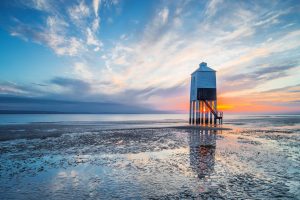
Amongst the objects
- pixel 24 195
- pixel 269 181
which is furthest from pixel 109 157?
pixel 269 181

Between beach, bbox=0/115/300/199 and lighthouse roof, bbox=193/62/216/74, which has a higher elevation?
lighthouse roof, bbox=193/62/216/74

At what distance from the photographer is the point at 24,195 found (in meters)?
7.20

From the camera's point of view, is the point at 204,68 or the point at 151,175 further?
the point at 204,68

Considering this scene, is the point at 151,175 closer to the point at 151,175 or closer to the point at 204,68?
the point at 151,175

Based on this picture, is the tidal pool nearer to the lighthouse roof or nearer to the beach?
the beach

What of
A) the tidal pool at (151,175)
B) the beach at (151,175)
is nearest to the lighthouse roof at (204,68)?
the tidal pool at (151,175)

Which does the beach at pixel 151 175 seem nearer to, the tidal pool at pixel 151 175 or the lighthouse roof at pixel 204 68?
the tidal pool at pixel 151 175

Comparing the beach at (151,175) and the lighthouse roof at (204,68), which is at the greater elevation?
the lighthouse roof at (204,68)

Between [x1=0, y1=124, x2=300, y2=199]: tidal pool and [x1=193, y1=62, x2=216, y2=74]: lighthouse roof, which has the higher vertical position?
[x1=193, y1=62, x2=216, y2=74]: lighthouse roof

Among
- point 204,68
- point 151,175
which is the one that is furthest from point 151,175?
point 204,68

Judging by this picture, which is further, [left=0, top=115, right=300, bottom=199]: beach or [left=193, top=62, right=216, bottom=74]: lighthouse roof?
[left=193, top=62, right=216, bottom=74]: lighthouse roof

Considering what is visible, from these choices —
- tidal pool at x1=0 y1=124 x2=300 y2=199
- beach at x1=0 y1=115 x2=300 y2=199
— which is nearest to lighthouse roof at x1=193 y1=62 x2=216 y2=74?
tidal pool at x1=0 y1=124 x2=300 y2=199

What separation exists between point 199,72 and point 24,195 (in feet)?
125

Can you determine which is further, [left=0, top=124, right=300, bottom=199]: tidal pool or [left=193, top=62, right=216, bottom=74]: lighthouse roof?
[left=193, top=62, right=216, bottom=74]: lighthouse roof
